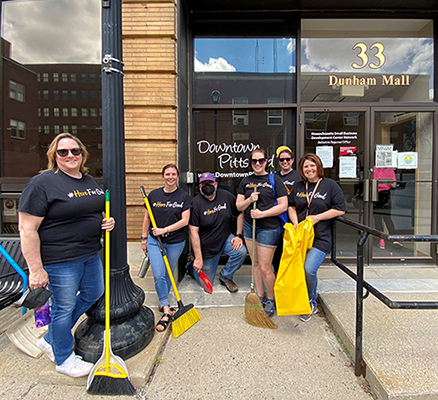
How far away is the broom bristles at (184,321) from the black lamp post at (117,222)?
34cm

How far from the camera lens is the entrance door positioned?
14.5ft

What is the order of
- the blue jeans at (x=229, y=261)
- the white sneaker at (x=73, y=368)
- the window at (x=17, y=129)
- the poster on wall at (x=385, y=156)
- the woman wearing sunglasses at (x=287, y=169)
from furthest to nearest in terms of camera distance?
1. the poster on wall at (x=385, y=156)
2. the window at (x=17, y=129)
3. the blue jeans at (x=229, y=261)
4. the woman wearing sunglasses at (x=287, y=169)
5. the white sneaker at (x=73, y=368)

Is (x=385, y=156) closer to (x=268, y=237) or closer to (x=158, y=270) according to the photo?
(x=268, y=237)

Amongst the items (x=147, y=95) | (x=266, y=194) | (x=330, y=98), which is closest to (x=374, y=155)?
(x=330, y=98)

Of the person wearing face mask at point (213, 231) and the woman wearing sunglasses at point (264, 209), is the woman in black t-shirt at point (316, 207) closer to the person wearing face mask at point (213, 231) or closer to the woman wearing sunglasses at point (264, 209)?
the woman wearing sunglasses at point (264, 209)

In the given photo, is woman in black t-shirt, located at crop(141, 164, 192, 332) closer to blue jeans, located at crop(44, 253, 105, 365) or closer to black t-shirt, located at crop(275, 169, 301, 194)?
blue jeans, located at crop(44, 253, 105, 365)

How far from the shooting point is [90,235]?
220 cm

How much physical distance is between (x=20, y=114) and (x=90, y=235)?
3212mm

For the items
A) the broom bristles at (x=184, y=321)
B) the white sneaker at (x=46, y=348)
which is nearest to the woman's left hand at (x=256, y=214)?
the broom bristles at (x=184, y=321)

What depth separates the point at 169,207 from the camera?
3.17 meters

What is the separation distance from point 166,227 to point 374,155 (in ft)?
11.4

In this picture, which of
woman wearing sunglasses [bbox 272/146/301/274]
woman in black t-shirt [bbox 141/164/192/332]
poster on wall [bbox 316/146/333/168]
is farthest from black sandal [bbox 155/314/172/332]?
poster on wall [bbox 316/146/333/168]

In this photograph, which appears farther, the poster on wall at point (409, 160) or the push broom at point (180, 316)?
the poster on wall at point (409, 160)

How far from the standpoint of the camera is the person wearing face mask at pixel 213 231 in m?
Result: 3.41
